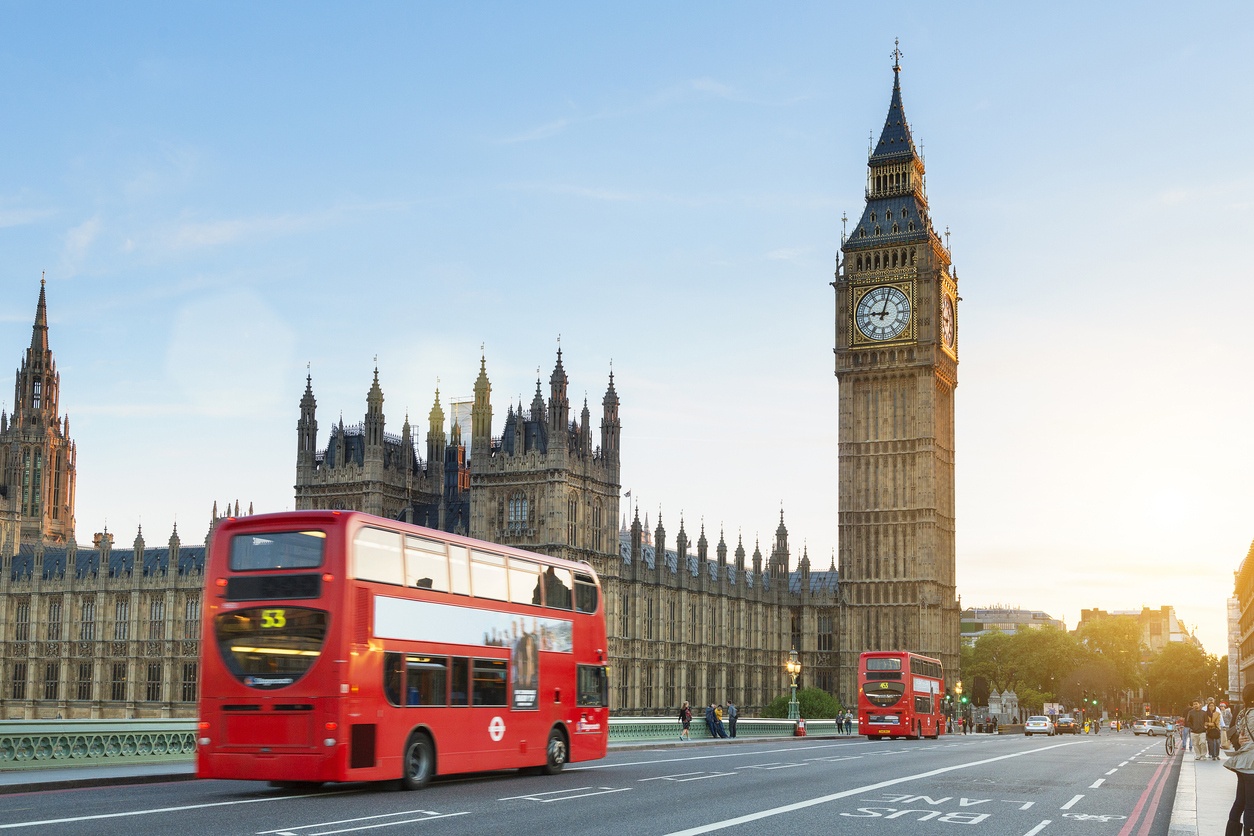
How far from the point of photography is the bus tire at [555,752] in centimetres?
2716

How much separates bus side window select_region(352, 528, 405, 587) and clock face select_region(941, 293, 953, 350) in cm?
8578

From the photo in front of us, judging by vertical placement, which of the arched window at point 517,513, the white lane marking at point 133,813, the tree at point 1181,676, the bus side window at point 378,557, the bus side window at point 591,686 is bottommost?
the tree at point 1181,676

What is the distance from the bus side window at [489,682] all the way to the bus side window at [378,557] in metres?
3.06

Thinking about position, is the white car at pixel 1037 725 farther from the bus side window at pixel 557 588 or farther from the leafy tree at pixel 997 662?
the leafy tree at pixel 997 662

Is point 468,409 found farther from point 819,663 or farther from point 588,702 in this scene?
point 588,702

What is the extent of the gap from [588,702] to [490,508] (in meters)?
48.8

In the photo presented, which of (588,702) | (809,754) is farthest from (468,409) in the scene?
(588,702)

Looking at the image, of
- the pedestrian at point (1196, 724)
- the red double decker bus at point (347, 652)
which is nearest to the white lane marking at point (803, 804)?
the red double decker bus at point (347, 652)

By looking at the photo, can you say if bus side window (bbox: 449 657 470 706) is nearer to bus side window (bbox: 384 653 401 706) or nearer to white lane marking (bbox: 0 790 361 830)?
bus side window (bbox: 384 653 401 706)

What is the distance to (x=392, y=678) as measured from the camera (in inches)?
858

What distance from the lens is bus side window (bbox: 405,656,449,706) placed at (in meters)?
22.3

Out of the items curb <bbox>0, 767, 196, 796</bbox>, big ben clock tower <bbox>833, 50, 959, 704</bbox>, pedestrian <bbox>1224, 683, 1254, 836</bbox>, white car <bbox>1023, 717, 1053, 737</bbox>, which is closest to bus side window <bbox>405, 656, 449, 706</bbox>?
curb <bbox>0, 767, 196, 796</bbox>

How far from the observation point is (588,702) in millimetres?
28750

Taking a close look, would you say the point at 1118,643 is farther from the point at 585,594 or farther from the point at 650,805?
the point at 650,805
